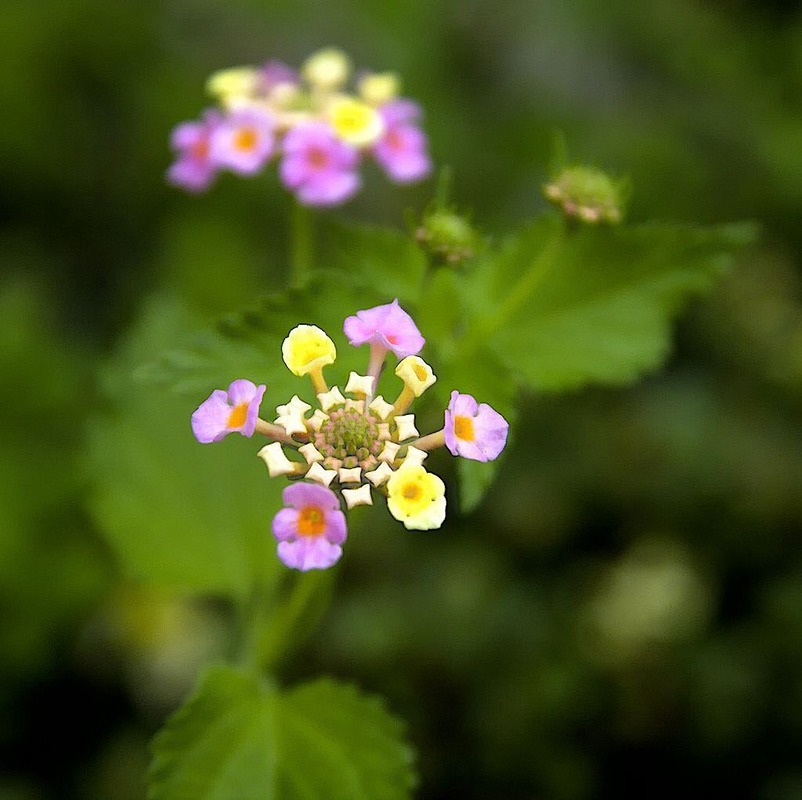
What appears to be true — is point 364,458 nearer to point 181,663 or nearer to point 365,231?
point 365,231

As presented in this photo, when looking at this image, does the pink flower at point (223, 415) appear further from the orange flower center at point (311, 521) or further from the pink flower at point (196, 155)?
the pink flower at point (196, 155)

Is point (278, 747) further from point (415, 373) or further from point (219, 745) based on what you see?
point (415, 373)

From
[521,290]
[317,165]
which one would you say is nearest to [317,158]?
[317,165]

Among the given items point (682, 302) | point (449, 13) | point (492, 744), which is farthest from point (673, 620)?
point (449, 13)

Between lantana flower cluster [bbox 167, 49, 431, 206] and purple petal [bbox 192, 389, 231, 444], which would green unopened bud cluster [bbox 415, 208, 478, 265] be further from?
purple petal [bbox 192, 389, 231, 444]

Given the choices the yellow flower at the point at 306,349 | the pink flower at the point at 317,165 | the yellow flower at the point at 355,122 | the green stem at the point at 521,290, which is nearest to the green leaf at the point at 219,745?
the yellow flower at the point at 306,349

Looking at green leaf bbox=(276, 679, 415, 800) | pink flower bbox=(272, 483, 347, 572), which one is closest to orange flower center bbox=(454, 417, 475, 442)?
pink flower bbox=(272, 483, 347, 572)
